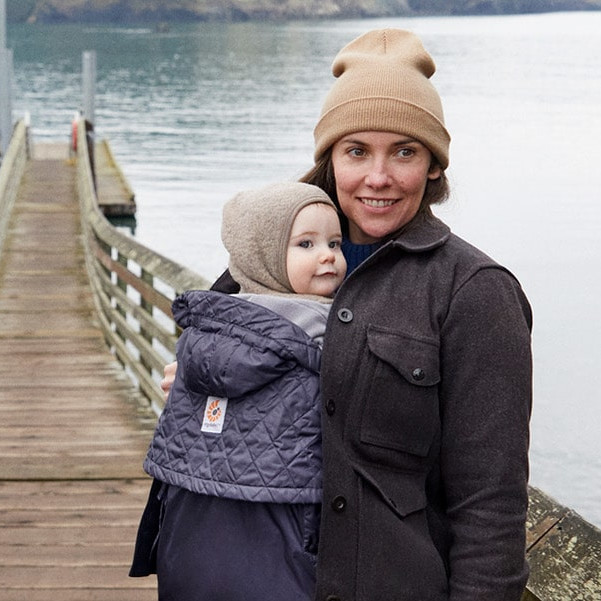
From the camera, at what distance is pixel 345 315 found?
6.54ft

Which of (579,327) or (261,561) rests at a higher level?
(261,561)

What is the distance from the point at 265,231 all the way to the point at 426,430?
1.74ft

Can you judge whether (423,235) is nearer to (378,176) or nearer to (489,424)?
(378,176)

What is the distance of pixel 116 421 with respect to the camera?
23.1 feet

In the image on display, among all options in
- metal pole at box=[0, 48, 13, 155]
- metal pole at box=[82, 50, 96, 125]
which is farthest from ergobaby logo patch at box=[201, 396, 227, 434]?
metal pole at box=[82, 50, 96, 125]

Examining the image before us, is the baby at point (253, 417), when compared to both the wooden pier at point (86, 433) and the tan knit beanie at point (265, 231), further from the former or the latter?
the wooden pier at point (86, 433)

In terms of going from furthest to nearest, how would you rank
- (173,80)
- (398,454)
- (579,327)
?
(173,80), (579,327), (398,454)

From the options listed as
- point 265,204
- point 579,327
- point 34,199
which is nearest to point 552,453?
point 579,327

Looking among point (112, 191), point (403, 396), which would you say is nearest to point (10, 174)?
point (112, 191)

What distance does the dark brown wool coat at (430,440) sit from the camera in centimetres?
189

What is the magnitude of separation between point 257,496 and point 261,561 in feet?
0.41

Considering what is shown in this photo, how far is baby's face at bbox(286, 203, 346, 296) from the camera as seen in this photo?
2174mm

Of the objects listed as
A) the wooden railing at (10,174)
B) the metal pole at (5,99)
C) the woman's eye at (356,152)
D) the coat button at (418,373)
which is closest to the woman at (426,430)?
the coat button at (418,373)

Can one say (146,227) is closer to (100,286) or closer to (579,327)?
(579,327)
